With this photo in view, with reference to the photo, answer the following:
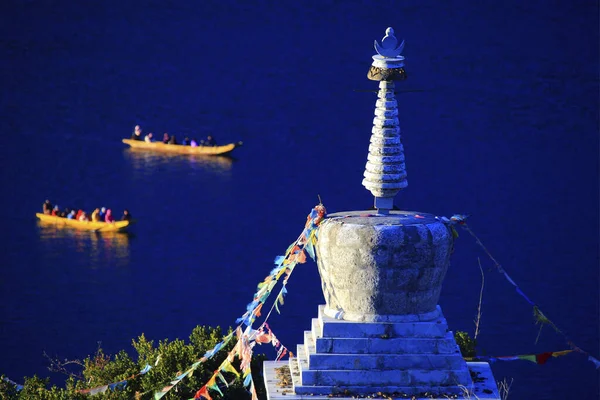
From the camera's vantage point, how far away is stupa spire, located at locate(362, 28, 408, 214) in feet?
115

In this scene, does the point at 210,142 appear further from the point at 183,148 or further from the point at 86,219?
the point at 86,219

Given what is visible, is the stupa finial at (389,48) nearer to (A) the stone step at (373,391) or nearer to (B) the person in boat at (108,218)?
(A) the stone step at (373,391)

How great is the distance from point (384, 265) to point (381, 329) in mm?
1301

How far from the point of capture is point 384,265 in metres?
34.3

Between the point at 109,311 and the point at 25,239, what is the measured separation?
50.0 ft

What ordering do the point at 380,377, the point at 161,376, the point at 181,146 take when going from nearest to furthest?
the point at 380,377 → the point at 161,376 → the point at 181,146

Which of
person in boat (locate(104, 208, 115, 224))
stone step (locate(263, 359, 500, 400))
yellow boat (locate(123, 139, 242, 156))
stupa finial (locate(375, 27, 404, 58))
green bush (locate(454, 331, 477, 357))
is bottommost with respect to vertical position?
person in boat (locate(104, 208, 115, 224))

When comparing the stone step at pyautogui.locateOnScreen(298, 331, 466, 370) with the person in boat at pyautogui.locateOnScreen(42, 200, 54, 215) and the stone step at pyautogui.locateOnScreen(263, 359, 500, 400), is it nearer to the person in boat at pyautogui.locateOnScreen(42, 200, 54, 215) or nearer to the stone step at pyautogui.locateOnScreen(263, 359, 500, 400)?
the stone step at pyautogui.locateOnScreen(263, 359, 500, 400)

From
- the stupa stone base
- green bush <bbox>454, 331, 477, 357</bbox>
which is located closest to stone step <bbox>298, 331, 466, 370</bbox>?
the stupa stone base

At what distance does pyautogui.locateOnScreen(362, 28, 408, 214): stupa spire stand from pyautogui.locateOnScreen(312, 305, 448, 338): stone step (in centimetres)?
257

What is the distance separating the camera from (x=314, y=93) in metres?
108

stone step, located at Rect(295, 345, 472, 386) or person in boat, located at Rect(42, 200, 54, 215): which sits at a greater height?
stone step, located at Rect(295, 345, 472, 386)

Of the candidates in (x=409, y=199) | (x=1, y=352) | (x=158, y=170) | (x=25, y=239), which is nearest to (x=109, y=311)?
(x=1, y=352)

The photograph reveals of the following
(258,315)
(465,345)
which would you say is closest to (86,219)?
(465,345)
